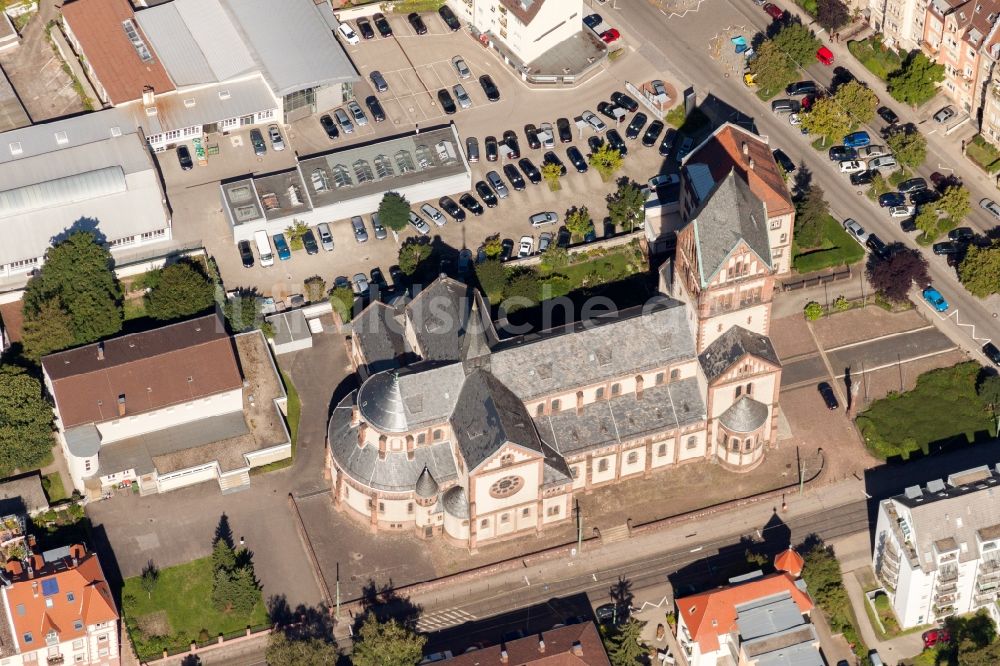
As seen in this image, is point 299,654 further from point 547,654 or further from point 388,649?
point 547,654

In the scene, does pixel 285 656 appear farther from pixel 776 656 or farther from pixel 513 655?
pixel 776 656

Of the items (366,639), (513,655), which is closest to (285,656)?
(366,639)

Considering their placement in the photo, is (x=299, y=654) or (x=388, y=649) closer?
(x=388, y=649)

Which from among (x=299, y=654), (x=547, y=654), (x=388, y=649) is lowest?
(x=547, y=654)

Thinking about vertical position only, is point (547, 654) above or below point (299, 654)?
below

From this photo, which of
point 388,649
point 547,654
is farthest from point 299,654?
point 547,654

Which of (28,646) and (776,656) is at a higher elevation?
(28,646)

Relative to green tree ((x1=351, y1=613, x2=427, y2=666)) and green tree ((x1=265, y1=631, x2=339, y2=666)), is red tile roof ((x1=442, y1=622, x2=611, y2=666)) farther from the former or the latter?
green tree ((x1=265, y1=631, x2=339, y2=666))

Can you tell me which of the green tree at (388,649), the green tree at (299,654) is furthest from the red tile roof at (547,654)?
the green tree at (299,654)
